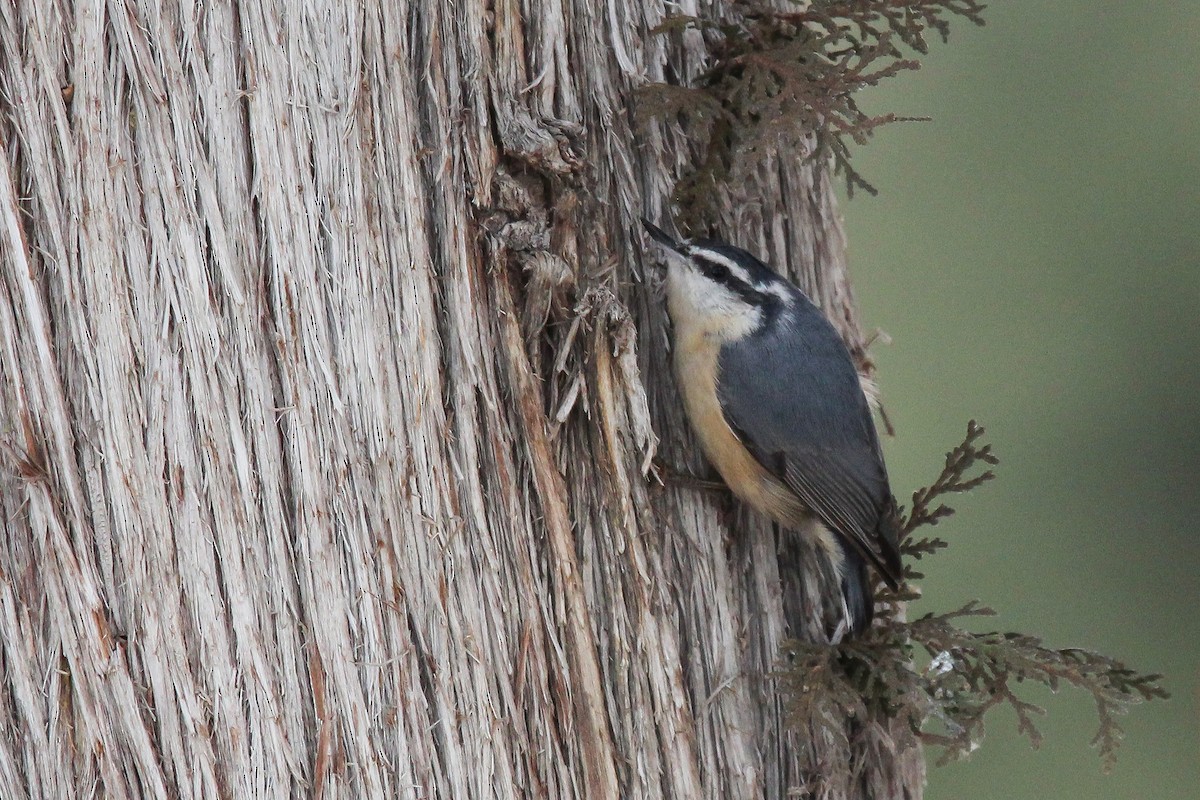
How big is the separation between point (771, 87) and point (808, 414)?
34.8 inches

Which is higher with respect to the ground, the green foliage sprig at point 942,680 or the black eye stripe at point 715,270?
the black eye stripe at point 715,270

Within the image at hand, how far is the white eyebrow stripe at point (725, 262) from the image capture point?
296 cm

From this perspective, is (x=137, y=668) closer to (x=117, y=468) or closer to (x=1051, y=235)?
(x=117, y=468)

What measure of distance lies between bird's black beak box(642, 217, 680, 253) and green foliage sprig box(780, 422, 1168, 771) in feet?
2.77

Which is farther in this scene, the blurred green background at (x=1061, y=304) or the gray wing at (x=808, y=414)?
the blurred green background at (x=1061, y=304)

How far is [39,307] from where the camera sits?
247cm

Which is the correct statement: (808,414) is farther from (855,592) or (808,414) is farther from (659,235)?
(659,235)

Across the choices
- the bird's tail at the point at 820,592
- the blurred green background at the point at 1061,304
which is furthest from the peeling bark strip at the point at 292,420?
the blurred green background at the point at 1061,304

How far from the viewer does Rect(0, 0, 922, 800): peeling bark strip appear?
246 cm

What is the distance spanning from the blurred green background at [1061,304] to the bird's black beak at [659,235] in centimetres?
306

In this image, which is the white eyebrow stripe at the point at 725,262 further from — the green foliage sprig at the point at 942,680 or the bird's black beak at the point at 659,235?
the green foliage sprig at the point at 942,680

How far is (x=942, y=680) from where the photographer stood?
9.36 ft

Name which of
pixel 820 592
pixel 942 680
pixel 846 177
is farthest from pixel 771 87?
pixel 942 680

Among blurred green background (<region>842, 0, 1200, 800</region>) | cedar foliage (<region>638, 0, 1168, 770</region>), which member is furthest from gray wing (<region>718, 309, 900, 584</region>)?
blurred green background (<region>842, 0, 1200, 800</region>)
